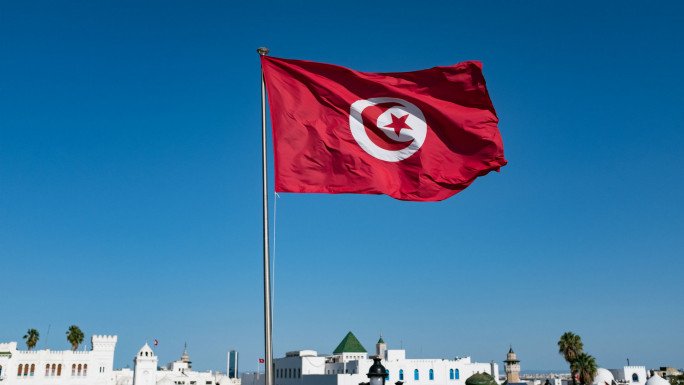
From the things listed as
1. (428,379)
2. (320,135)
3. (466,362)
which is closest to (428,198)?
(320,135)

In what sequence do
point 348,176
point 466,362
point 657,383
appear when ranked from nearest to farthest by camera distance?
1. point 348,176
2. point 657,383
3. point 466,362

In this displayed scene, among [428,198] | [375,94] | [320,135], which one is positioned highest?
[375,94]

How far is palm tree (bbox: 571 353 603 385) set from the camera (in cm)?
7806

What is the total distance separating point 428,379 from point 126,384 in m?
49.8

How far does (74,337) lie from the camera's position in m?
109

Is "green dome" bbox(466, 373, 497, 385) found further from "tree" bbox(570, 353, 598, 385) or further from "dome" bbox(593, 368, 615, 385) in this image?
"dome" bbox(593, 368, 615, 385)

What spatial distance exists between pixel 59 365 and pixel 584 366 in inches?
3028

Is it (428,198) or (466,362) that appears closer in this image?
(428,198)

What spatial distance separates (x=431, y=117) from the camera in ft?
52.5

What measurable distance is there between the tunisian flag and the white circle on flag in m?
0.03

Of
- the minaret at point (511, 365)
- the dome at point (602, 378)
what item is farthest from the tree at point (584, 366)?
the minaret at point (511, 365)

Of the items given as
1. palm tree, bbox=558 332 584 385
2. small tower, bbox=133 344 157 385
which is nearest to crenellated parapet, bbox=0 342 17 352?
small tower, bbox=133 344 157 385

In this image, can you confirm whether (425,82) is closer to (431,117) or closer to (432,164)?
(431,117)

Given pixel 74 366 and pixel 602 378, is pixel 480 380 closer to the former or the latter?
pixel 602 378
